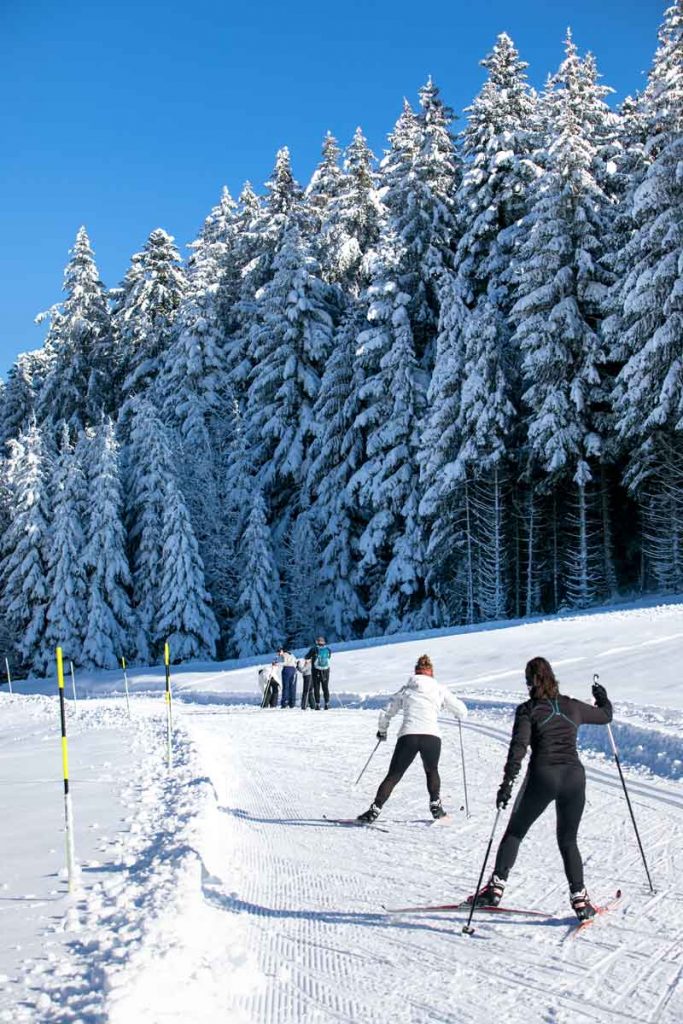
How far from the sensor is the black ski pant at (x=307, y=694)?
20516mm

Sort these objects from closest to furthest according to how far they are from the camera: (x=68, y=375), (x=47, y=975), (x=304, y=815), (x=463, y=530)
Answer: (x=47, y=975) → (x=304, y=815) → (x=463, y=530) → (x=68, y=375)

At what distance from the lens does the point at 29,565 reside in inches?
1642

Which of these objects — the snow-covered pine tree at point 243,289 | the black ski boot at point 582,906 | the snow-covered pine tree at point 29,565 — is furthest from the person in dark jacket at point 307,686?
the snow-covered pine tree at point 243,289

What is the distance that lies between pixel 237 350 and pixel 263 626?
17.8 m

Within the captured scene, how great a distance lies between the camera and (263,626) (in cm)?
3888

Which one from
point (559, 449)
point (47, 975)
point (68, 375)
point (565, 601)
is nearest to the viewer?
point (47, 975)

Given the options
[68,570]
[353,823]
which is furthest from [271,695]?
[68,570]

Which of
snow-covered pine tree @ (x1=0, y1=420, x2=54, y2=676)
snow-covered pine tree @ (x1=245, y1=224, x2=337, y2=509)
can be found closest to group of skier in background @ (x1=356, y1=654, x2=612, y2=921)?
snow-covered pine tree @ (x1=245, y1=224, x2=337, y2=509)

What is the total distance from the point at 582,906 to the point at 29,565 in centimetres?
3956

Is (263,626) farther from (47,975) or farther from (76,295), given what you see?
(47,975)

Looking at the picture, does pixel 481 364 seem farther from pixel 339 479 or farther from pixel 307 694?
pixel 307 694

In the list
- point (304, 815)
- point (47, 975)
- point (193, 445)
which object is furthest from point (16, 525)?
point (47, 975)

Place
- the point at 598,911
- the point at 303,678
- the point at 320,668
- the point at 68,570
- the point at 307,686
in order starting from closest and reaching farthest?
the point at 598,911 → the point at 320,668 → the point at 307,686 → the point at 303,678 → the point at 68,570

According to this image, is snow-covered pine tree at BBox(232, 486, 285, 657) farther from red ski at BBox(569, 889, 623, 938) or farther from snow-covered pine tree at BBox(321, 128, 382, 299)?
red ski at BBox(569, 889, 623, 938)
